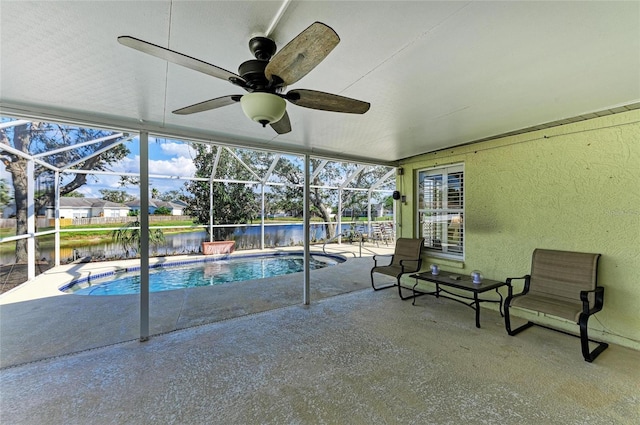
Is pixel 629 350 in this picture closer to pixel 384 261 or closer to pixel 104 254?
pixel 384 261

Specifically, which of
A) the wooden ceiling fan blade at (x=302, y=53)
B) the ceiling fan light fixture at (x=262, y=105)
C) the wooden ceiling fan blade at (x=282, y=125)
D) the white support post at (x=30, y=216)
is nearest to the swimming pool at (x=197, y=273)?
the white support post at (x=30, y=216)

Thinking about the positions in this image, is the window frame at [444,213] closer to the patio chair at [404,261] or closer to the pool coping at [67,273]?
the patio chair at [404,261]

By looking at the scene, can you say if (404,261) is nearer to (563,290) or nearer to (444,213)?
(444,213)

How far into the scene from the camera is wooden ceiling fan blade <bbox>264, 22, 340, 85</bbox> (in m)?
1.10

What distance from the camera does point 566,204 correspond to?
3119 millimetres

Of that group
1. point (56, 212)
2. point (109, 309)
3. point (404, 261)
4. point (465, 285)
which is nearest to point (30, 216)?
point (56, 212)

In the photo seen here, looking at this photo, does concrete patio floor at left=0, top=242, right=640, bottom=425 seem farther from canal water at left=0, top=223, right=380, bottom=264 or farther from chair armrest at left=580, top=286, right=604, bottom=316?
canal water at left=0, top=223, right=380, bottom=264

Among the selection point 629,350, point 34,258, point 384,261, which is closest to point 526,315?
point 629,350

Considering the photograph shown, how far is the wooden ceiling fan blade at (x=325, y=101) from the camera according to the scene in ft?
5.25

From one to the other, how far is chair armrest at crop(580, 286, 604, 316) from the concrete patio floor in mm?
437

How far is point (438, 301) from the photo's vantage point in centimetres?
416

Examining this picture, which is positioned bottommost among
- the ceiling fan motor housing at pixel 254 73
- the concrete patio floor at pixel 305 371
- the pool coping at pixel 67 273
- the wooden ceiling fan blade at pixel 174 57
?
the concrete patio floor at pixel 305 371

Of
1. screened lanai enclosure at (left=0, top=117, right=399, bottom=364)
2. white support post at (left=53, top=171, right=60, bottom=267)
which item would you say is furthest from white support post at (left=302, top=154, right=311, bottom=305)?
white support post at (left=53, top=171, right=60, bottom=267)

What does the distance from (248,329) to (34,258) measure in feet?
16.9
